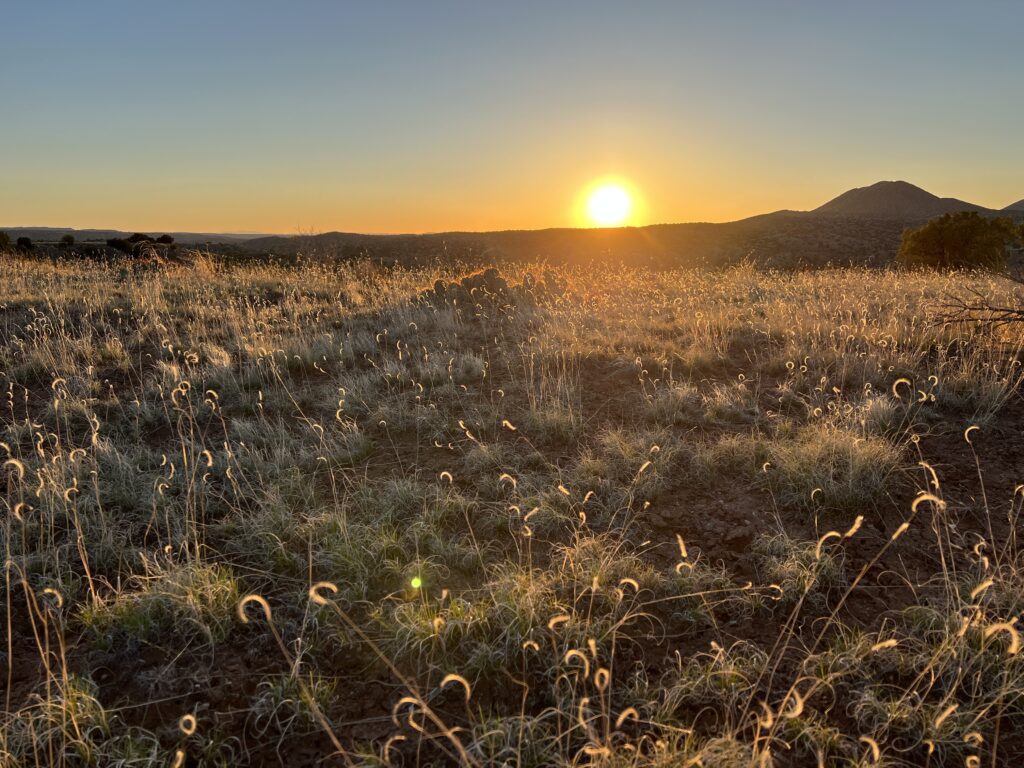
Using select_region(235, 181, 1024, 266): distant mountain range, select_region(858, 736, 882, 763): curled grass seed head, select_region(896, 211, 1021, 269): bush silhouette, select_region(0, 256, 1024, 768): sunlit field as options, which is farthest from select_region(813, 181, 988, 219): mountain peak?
select_region(858, 736, 882, 763): curled grass seed head

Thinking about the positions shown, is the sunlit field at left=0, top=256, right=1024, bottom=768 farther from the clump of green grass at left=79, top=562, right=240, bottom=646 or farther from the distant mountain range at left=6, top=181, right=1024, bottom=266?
the distant mountain range at left=6, top=181, right=1024, bottom=266

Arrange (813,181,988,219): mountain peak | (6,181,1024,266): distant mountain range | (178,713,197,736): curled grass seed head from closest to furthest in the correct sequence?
(178,713,197,736): curled grass seed head < (6,181,1024,266): distant mountain range < (813,181,988,219): mountain peak

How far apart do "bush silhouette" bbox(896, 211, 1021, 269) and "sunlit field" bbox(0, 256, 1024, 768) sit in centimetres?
1388

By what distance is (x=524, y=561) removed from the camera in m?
3.02

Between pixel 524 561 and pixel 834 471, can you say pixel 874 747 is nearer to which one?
pixel 524 561

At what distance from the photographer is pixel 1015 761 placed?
192 centimetres

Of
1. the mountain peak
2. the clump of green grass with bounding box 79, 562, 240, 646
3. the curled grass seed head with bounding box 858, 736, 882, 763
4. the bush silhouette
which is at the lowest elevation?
the clump of green grass with bounding box 79, 562, 240, 646

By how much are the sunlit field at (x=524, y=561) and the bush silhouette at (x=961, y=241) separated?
13877 millimetres

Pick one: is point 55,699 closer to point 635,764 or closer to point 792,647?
point 635,764

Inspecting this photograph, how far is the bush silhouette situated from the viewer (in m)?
17.1

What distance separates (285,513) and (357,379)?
8.95 ft

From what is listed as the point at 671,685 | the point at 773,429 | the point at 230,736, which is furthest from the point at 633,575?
the point at 773,429

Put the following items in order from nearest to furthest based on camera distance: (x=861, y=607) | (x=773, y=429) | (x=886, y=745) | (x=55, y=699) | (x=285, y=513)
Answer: (x=886, y=745)
(x=55, y=699)
(x=861, y=607)
(x=285, y=513)
(x=773, y=429)

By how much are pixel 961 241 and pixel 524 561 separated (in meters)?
20.5
